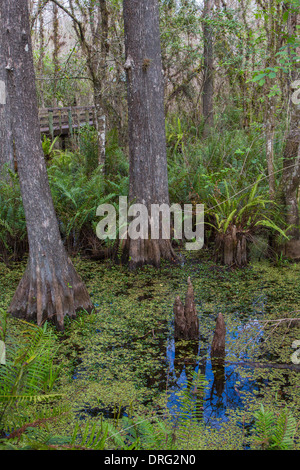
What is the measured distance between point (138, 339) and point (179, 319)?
0.42 meters

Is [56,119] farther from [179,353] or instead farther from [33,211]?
[179,353]

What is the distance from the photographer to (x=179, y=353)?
12.1 ft

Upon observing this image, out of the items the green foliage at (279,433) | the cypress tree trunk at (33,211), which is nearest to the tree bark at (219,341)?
the green foliage at (279,433)

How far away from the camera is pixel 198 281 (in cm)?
534

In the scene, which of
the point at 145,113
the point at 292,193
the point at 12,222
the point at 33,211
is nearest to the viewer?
the point at 33,211

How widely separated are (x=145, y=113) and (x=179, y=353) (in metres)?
3.25

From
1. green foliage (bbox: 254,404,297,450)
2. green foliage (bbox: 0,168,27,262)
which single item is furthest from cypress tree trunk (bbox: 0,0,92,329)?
green foliage (bbox: 254,404,297,450)

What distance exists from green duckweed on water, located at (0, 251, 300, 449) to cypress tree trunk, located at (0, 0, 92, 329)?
0.22 meters

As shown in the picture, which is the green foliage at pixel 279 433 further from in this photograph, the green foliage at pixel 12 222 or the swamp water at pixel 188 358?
the green foliage at pixel 12 222

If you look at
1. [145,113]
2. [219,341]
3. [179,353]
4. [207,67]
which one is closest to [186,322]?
[179,353]

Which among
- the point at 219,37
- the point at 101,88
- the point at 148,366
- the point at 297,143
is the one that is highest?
the point at 219,37
